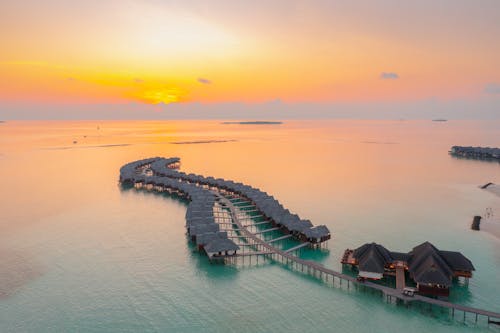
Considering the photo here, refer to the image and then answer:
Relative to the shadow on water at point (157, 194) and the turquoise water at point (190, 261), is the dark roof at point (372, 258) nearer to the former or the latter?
the turquoise water at point (190, 261)

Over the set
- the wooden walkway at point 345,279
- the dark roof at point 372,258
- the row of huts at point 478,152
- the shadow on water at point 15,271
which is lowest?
the shadow on water at point 15,271

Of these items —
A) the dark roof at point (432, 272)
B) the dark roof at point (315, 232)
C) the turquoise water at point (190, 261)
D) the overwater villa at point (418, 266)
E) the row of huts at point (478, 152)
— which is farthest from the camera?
the row of huts at point (478, 152)

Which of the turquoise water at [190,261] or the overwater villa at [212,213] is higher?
the overwater villa at [212,213]

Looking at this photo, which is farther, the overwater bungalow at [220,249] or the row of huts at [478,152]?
the row of huts at [478,152]

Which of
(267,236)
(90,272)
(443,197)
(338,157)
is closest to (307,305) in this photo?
(267,236)

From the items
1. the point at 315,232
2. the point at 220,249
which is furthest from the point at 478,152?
the point at 220,249

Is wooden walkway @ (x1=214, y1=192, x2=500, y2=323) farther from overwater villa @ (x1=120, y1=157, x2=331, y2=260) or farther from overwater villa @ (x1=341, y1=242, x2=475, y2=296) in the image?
overwater villa @ (x1=120, y1=157, x2=331, y2=260)

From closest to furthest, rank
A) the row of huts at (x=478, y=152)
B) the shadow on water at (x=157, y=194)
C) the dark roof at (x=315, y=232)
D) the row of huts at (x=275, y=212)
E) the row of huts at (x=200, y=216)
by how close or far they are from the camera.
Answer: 1. the row of huts at (x=200, y=216)
2. the dark roof at (x=315, y=232)
3. the row of huts at (x=275, y=212)
4. the shadow on water at (x=157, y=194)
5. the row of huts at (x=478, y=152)

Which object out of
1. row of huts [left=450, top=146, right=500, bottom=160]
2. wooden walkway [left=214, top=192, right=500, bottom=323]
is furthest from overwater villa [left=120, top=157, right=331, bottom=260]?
row of huts [left=450, top=146, right=500, bottom=160]

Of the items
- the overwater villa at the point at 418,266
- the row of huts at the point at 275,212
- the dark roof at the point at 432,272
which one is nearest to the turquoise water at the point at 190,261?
the overwater villa at the point at 418,266

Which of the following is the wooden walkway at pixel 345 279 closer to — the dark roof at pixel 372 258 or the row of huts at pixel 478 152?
the dark roof at pixel 372 258
